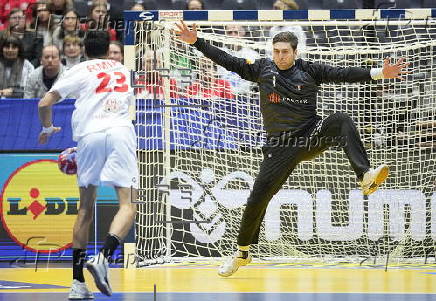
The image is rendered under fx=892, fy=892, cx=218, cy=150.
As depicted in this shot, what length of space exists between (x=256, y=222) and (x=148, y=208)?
2547 mm

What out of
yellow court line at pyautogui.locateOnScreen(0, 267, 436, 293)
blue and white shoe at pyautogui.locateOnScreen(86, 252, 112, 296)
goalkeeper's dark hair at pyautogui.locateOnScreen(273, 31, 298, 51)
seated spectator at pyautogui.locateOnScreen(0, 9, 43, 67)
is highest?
seated spectator at pyautogui.locateOnScreen(0, 9, 43, 67)

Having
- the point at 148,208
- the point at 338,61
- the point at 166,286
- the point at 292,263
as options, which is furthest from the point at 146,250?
the point at 338,61

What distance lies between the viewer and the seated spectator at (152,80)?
37.0ft

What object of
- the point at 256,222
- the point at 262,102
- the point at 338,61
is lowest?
the point at 256,222

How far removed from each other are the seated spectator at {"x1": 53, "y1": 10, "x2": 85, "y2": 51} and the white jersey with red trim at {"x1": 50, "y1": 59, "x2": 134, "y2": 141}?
540 cm

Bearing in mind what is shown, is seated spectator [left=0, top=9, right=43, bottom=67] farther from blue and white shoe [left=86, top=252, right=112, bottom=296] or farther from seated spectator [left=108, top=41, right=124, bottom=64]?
blue and white shoe [left=86, top=252, right=112, bottom=296]

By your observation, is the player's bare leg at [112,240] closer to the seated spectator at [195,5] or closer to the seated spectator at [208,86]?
the seated spectator at [208,86]

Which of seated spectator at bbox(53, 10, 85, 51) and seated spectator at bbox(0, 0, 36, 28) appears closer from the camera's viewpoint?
seated spectator at bbox(53, 10, 85, 51)

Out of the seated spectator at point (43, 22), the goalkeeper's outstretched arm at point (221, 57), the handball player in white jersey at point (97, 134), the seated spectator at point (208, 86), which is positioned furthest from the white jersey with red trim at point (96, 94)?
the seated spectator at point (43, 22)

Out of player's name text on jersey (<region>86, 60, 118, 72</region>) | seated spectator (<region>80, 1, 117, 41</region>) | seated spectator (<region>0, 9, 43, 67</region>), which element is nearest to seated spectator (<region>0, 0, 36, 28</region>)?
seated spectator (<region>0, 9, 43, 67</region>)

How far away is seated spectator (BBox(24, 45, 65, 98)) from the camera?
1239cm

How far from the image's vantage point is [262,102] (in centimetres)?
934

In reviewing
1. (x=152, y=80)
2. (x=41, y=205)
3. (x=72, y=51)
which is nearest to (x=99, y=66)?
(x=152, y=80)

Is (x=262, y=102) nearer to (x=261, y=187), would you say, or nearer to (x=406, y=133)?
(x=261, y=187)
